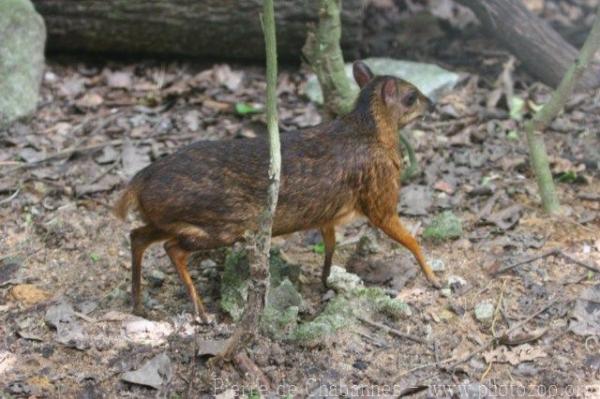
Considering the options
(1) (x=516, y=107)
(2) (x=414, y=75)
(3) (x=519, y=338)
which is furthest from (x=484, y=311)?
(2) (x=414, y=75)

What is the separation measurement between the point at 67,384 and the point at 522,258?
3157 mm

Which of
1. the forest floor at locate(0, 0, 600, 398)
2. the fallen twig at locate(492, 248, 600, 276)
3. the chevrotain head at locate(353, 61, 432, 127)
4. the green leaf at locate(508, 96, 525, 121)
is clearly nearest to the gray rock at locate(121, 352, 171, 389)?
the forest floor at locate(0, 0, 600, 398)

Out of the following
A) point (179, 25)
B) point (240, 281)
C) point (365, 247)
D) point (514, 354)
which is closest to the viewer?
point (514, 354)

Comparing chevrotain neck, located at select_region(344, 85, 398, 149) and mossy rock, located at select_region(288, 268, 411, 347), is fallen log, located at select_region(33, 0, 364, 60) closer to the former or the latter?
chevrotain neck, located at select_region(344, 85, 398, 149)

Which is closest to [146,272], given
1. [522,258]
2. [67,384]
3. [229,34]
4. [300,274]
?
[300,274]

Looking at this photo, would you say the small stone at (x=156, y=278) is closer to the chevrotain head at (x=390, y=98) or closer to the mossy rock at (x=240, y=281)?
the mossy rock at (x=240, y=281)

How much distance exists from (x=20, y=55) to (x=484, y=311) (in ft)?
16.5

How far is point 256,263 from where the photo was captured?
458 cm

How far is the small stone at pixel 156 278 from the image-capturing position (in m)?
6.08

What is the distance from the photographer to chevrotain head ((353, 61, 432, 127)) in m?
6.20

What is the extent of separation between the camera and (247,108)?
8.38 m

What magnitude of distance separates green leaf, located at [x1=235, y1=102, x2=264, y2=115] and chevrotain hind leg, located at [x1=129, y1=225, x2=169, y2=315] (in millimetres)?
2849

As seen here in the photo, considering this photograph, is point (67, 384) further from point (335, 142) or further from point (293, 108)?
point (293, 108)

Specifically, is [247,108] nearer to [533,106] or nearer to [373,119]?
[373,119]
